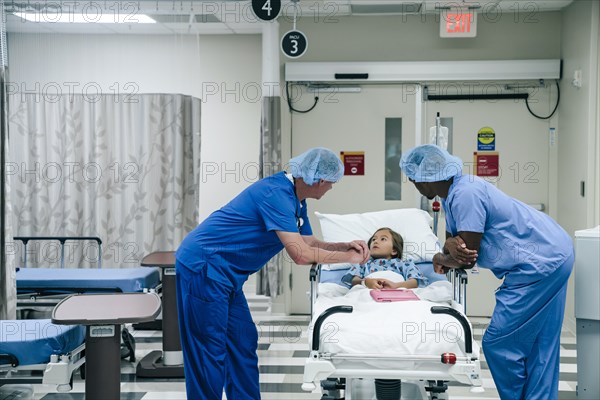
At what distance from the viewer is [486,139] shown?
555 centimetres

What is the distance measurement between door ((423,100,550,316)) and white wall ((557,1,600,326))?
16cm

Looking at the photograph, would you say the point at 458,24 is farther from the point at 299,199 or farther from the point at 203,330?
the point at 203,330

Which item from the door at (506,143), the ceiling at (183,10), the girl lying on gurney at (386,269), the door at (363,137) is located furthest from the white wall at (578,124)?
the girl lying on gurney at (386,269)

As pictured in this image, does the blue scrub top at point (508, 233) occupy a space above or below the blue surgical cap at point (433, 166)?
below

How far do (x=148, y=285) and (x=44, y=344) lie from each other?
1332mm

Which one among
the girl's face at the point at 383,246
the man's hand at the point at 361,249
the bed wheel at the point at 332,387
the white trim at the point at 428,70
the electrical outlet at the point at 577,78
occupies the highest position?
the white trim at the point at 428,70

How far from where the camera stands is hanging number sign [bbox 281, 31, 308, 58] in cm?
524

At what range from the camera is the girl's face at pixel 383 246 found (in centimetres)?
382

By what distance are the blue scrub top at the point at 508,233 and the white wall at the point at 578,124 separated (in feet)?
6.58

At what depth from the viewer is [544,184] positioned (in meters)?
5.50

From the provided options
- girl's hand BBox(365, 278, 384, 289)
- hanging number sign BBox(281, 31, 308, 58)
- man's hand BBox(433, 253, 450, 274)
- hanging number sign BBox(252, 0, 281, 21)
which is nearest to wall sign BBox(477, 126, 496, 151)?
hanging number sign BBox(281, 31, 308, 58)

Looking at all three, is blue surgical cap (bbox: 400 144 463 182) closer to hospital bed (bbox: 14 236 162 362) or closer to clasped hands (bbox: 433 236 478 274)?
clasped hands (bbox: 433 236 478 274)

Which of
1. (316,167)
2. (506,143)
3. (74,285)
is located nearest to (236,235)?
(316,167)

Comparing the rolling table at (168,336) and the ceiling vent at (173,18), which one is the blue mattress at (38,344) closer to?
the rolling table at (168,336)
